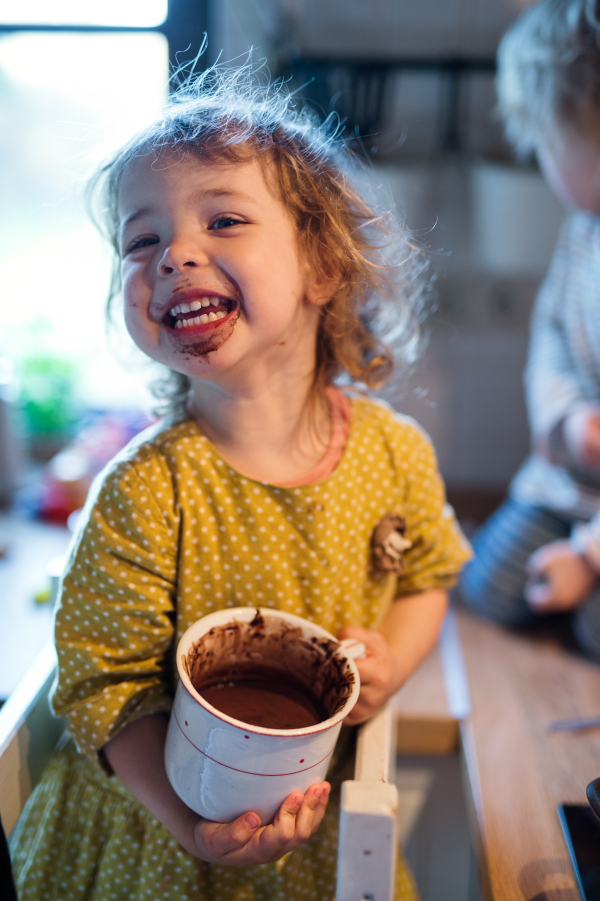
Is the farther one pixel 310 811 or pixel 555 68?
pixel 555 68

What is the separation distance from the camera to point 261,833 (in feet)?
1.48

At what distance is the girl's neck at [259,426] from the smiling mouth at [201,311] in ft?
0.31

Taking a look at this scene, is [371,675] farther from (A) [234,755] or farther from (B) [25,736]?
(B) [25,736]

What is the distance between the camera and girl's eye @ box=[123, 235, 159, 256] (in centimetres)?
53

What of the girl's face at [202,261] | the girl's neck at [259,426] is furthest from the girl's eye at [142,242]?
the girl's neck at [259,426]

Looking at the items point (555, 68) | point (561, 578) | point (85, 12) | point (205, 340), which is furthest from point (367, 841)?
point (85, 12)

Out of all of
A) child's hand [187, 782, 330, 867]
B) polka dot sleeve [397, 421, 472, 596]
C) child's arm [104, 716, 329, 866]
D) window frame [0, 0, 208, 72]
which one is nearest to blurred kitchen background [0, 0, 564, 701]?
window frame [0, 0, 208, 72]

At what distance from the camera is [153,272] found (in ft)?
1.68

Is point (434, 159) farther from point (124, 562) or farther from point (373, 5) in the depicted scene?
point (124, 562)

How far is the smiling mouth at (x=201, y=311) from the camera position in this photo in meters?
0.50

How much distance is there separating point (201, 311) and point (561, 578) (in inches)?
28.6

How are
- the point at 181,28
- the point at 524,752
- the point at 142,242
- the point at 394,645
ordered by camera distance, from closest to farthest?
1. the point at 142,242
2. the point at 394,645
3. the point at 524,752
4. the point at 181,28

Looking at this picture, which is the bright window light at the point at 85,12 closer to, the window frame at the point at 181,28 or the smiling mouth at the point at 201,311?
the window frame at the point at 181,28

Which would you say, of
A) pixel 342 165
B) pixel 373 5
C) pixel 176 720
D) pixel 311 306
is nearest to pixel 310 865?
pixel 176 720
